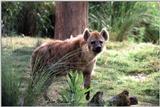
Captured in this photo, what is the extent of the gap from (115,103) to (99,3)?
23.3 feet

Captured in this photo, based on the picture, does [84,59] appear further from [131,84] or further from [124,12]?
[124,12]

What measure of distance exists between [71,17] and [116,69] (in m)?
1.45

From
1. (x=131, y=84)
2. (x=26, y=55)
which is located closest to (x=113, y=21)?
(x=26, y=55)

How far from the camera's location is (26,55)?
27.3ft

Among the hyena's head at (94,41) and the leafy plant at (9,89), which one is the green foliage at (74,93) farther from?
the hyena's head at (94,41)

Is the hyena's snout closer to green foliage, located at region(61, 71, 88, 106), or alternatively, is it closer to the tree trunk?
green foliage, located at region(61, 71, 88, 106)

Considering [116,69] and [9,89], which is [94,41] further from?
[116,69]

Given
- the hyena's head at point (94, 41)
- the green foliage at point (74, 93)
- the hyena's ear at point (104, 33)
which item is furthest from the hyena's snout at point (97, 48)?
the green foliage at point (74, 93)

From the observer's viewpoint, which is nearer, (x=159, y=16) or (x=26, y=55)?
(x=26, y=55)

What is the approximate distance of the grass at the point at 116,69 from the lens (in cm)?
552

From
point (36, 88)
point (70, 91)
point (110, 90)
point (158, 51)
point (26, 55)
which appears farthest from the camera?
point (158, 51)

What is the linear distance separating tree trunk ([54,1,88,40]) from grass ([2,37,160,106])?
0.65 meters

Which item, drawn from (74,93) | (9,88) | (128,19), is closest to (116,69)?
(74,93)

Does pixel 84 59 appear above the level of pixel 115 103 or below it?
above
